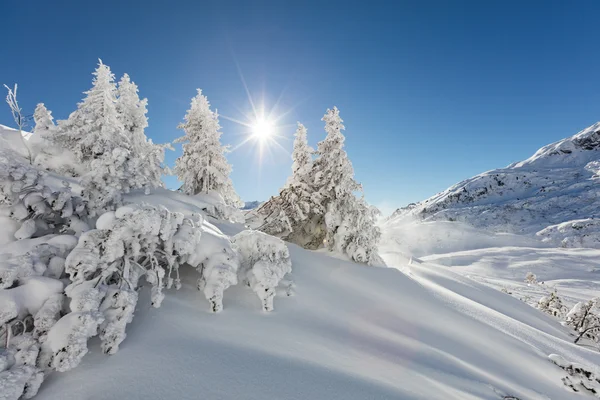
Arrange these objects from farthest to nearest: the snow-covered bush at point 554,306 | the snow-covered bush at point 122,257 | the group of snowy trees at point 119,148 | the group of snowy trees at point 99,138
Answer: the snow-covered bush at point 554,306
the group of snowy trees at point 99,138
the group of snowy trees at point 119,148
the snow-covered bush at point 122,257

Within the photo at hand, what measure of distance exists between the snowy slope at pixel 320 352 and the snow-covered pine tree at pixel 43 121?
1267 cm

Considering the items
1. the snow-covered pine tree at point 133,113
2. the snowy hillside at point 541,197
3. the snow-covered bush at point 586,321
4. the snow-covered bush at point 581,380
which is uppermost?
the snowy hillside at point 541,197

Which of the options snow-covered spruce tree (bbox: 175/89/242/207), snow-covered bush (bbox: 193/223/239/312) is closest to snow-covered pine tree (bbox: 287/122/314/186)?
snow-covered spruce tree (bbox: 175/89/242/207)

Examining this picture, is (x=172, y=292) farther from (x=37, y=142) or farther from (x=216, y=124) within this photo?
(x=216, y=124)

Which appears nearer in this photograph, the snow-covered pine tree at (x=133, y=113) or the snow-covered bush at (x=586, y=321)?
the snow-covered bush at (x=586, y=321)

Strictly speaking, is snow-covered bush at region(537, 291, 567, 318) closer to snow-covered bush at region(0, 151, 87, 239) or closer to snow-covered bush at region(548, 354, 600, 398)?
snow-covered bush at region(548, 354, 600, 398)

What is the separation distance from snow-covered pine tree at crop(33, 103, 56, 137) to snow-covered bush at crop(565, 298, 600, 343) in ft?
104

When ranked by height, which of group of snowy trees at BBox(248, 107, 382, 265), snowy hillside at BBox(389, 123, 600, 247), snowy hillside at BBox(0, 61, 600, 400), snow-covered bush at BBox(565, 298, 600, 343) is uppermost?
snowy hillside at BBox(389, 123, 600, 247)

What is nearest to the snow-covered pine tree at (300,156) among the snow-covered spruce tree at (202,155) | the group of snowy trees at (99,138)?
the snow-covered spruce tree at (202,155)

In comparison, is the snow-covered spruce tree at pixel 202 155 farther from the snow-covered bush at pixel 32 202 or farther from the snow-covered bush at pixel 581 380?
the snow-covered bush at pixel 581 380

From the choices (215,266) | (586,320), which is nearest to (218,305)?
(215,266)

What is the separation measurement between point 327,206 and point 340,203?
1282mm

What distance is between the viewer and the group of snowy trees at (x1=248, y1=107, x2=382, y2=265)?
646 inches

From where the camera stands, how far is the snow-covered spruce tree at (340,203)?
16.3 meters
